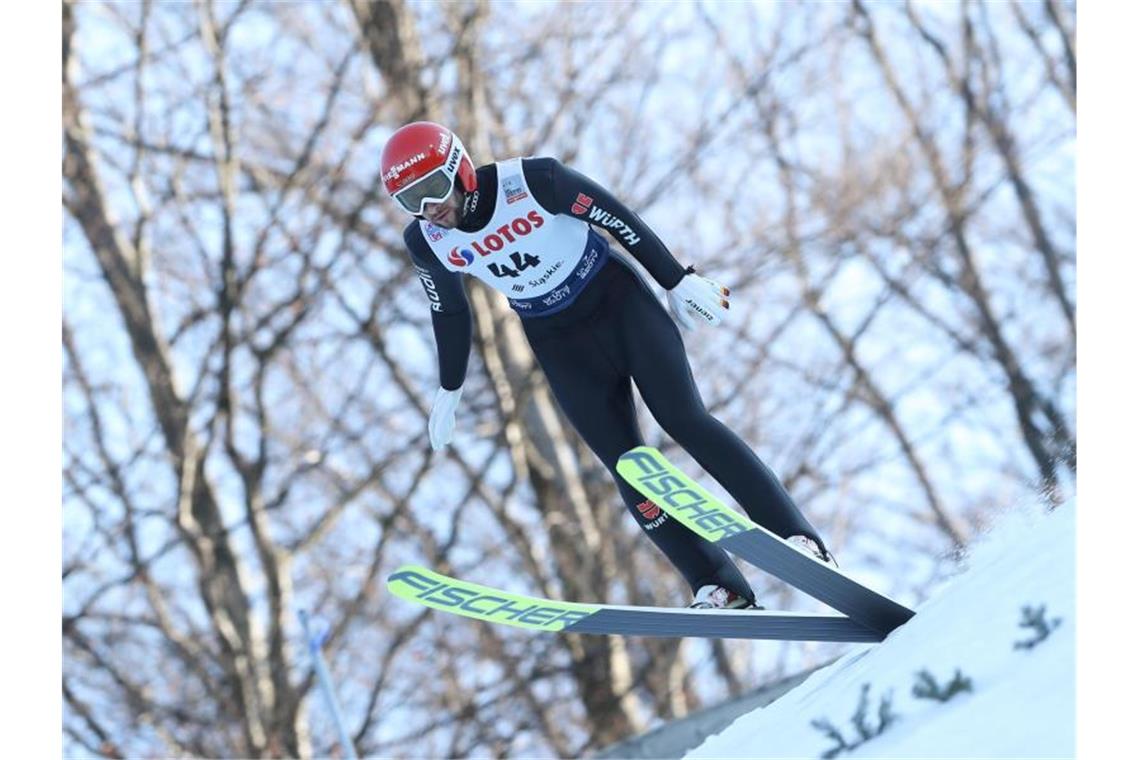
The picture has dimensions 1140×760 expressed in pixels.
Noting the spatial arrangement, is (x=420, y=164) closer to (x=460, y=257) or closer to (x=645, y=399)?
(x=460, y=257)

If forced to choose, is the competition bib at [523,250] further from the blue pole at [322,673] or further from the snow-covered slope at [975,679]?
the blue pole at [322,673]

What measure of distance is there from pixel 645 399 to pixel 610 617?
0.62m

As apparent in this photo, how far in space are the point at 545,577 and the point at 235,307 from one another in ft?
11.7

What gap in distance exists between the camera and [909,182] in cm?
1773

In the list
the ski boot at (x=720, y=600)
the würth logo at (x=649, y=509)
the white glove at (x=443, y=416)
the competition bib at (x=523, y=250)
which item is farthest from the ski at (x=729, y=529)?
the white glove at (x=443, y=416)

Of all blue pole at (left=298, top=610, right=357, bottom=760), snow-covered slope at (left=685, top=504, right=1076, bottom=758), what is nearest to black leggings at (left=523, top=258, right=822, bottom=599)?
snow-covered slope at (left=685, top=504, right=1076, bottom=758)

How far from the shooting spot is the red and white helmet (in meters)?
4.60

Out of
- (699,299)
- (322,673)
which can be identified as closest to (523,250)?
(699,299)

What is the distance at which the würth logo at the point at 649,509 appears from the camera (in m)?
4.95

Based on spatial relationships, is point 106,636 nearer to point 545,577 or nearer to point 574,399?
point 545,577

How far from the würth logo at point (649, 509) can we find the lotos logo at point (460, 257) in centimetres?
88

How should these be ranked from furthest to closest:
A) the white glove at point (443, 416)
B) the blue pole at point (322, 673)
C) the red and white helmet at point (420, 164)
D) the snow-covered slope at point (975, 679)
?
1. the blue pole at point (322, 673)
2. the white glove at point (443, 416)
3. the red and white helmet at point (420, 164)
4. the snow-covered slope at point (975, 679)

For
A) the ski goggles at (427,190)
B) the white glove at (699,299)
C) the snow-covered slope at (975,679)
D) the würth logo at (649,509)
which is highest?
the ski goggles at (427,190)
